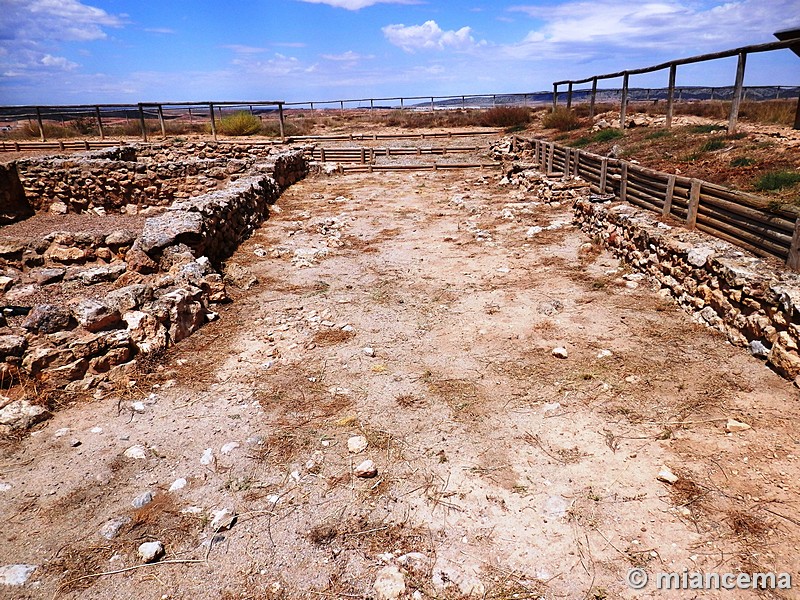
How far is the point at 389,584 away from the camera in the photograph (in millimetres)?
2521

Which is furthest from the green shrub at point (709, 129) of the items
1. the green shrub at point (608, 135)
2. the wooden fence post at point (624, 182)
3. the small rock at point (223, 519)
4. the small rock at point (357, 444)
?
the small rock at point (223, 519)

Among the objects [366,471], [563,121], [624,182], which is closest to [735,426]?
[366,471]

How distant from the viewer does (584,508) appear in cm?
296

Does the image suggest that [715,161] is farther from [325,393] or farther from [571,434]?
[325,393]

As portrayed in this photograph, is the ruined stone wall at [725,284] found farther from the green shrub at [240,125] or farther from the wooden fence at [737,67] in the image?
the green shrub at [240,125]

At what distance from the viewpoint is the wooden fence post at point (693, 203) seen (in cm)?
634

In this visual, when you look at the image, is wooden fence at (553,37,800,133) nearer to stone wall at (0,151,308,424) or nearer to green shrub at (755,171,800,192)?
green shrub at (755,171,800,192)

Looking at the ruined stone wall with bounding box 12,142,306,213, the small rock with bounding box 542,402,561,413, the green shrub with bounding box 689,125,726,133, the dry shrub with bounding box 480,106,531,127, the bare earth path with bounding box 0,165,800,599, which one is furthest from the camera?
the dry shrub with bounding box 480,106,531,127

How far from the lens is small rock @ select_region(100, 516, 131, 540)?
9.23 feet

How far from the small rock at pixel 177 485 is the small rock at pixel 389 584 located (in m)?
1.48

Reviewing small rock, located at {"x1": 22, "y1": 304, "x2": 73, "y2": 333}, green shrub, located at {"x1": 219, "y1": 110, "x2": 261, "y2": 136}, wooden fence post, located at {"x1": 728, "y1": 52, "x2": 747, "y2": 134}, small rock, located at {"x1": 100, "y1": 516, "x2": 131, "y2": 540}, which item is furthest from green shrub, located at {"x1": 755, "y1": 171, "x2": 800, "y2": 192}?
green shrub, located at {"x1": 219, "y1": 110, "x2": 261, "y2": 136}

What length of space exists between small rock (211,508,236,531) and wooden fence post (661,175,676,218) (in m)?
6.98

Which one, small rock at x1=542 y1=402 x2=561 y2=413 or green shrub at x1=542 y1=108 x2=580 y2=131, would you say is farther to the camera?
green shrub at x1=542 y1=108 x2=580 y2=131

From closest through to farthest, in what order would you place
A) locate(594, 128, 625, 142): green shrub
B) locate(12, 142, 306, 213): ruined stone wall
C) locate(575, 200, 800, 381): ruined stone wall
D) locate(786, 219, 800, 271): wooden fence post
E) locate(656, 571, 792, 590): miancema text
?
1. locate(656, 571, 792, 590): miancema text
2. locate(575, 200, 800, 381): ruined stone wall
3. locate(786, 219, 800, 271): wooden fence post
4. locate(12, 142, 306, 213): ruined stone wall
5. locate(594, 128, 625, 142): green shrub
